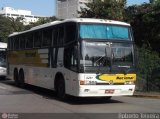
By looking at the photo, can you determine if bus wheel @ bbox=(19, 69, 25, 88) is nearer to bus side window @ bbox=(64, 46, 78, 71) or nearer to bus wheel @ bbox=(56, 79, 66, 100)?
bus wheel @ bbox=(56, 79, 66, 100)

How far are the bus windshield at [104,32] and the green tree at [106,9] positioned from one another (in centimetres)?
1677

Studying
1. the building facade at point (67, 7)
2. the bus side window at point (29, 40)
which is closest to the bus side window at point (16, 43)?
the bus side window at point (29, 40)

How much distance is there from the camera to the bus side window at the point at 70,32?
54.2 ft

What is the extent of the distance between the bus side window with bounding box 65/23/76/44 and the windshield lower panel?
685mm

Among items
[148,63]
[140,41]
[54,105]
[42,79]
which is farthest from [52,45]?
[140,41]

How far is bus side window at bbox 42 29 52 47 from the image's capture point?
19297 millimetres

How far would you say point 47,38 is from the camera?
19.7 metres

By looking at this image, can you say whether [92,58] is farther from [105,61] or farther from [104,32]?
[104,32]

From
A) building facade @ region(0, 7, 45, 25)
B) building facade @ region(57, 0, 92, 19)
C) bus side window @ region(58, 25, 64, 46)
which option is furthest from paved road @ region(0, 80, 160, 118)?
building facade @ region(0, 7, 45, 25)

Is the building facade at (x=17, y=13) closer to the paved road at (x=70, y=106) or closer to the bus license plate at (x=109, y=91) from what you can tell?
the paved road at (x=70, y=106)

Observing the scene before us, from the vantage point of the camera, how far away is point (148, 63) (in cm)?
2225

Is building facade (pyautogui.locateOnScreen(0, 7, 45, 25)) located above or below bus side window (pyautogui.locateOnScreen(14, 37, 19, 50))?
above

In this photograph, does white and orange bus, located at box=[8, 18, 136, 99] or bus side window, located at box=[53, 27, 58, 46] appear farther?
bus side window, located at box=[53, 27, 58, 46]

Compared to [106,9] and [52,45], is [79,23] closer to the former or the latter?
[52,45]
